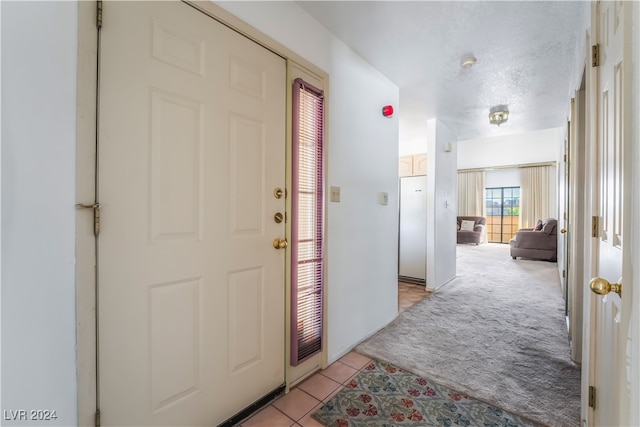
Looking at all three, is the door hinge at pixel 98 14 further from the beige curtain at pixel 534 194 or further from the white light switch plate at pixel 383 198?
the beige curtain at pixel 534 194

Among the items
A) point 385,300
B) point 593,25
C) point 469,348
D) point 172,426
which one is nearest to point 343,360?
point 385,300

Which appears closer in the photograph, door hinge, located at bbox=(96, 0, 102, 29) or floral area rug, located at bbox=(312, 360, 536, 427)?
door hinge, located at bbox=(96, 0, 102, 29)

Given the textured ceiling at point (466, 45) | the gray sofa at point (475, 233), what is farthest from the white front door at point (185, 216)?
the gray sofa at point (475, 233)

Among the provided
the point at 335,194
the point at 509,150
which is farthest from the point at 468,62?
the point at 509,150

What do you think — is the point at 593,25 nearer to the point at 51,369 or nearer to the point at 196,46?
the point at 196,46

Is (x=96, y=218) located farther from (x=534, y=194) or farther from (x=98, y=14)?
(x=534, y=194)

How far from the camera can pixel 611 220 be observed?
94 cm

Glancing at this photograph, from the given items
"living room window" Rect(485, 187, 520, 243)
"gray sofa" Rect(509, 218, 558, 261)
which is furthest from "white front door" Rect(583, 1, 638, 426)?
"living room window" Rect(485, 187, 520, 243)

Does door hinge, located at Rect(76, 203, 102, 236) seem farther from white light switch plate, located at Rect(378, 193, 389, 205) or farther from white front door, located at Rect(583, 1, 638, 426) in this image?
white light switch plate, located at Rect(378, 193, 389, 205)

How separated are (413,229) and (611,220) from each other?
335cm

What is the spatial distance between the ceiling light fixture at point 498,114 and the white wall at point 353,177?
1.54 meters

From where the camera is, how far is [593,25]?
1.24 metres

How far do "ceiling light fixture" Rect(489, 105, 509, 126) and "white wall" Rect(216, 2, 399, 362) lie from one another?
1536mm

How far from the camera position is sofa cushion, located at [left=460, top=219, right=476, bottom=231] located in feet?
29.2
